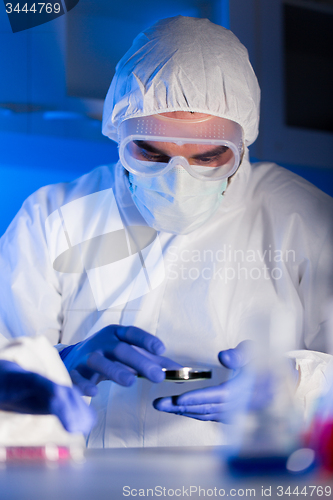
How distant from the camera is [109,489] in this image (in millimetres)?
653

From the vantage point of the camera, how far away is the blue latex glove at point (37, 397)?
2.63 ft

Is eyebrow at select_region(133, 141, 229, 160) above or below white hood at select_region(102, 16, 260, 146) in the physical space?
below

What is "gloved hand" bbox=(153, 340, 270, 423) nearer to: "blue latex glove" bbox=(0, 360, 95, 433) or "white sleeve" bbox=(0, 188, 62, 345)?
"blue latex glove" bbox=(0, 360, 95, 433)

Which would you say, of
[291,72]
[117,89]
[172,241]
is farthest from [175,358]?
[291,72]

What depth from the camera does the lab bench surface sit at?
64 cm

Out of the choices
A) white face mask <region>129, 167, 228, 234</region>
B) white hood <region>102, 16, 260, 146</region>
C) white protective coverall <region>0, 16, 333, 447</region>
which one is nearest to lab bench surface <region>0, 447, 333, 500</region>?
white protective coverall <region>0, 16, 333, 447</region>

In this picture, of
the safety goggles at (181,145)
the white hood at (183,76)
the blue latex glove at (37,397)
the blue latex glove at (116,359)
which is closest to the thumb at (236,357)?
the blue latex glove at (116,359)

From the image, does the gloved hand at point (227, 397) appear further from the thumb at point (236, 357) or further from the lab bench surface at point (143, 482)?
the lab bench surface at point (143, 482)

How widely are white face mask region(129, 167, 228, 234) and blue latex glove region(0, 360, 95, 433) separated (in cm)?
46

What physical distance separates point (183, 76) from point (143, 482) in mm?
790

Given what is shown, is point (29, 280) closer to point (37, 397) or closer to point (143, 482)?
point (37, 397)

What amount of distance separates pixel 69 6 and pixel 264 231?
28.3 inches

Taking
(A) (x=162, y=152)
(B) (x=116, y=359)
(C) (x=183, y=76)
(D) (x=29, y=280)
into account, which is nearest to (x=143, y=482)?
(B) (x=116, y=359)

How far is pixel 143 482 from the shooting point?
2.23ft
